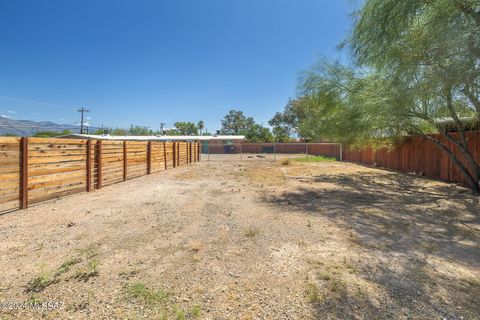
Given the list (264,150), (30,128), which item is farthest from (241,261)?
(30,128)

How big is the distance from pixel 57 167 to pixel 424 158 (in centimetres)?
1351

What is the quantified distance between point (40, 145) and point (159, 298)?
199 inches

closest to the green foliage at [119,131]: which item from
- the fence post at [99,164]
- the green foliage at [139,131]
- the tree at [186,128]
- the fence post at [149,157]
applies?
the green foliage at [139,131]

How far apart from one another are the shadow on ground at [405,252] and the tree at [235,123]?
57.7 m

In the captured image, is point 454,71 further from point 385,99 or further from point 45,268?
point 45,268

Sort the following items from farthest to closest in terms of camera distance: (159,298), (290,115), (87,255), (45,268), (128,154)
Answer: (290,115) < (128,154) < (87,255) < (45,268) < (159,298)

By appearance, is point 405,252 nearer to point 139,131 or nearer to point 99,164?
point 99,164

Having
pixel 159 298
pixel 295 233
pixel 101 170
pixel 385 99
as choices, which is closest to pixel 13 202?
pixel 101 170

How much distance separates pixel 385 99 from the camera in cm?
697

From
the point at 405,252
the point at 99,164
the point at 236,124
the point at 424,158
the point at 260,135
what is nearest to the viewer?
the point at 405,252

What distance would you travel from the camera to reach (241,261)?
2.95 metres

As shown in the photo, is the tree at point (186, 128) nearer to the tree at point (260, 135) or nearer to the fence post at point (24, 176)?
the tree at point (260, 135)

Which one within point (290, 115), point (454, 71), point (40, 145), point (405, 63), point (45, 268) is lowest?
point (45, 268)

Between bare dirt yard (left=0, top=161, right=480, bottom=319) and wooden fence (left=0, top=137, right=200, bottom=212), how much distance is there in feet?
1.38
